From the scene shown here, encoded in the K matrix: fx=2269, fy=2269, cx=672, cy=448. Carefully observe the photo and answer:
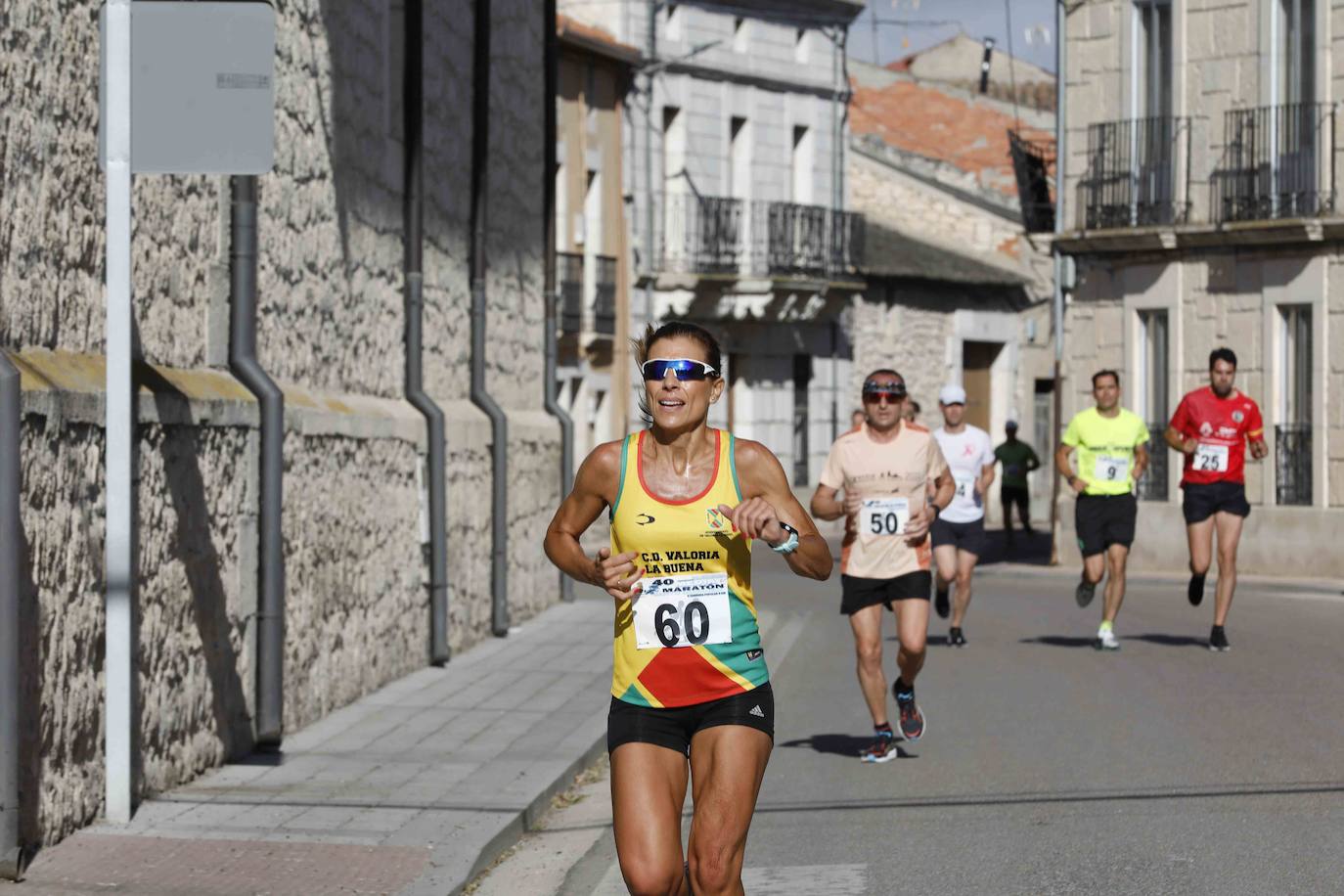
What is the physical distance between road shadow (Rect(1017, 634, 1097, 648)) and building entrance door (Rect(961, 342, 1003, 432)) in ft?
94.2

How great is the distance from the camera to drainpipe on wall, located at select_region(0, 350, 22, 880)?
7.34m

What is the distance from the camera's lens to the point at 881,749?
10609 millimetres

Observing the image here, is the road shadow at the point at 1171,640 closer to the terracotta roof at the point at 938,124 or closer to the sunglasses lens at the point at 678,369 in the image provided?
the sunglasses lens at the point at 678,369

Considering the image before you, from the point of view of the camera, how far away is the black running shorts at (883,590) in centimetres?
1062

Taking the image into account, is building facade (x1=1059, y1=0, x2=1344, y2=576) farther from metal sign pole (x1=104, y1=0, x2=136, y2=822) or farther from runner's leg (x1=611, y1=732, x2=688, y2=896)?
runner's leg (x1=611, y1=732, x2=688, y2=896)

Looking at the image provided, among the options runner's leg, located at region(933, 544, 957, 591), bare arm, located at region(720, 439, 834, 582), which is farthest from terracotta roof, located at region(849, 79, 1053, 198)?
bare arm, located at region(720, 439, 834, 582)

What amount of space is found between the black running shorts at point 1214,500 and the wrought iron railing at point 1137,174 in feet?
40.8

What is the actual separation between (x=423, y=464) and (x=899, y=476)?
→ 16.4ft

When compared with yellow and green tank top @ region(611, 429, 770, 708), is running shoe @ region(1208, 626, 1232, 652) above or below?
below

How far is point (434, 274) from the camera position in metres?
15.7

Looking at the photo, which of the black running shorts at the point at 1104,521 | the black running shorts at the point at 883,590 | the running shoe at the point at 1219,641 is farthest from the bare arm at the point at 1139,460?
the black running shorts at the point at 883,590

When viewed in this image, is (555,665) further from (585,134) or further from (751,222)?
(751,222)

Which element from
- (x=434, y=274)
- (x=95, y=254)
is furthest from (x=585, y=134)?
(x=95, y=254)

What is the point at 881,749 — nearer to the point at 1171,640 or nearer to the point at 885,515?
the point at 885,515
